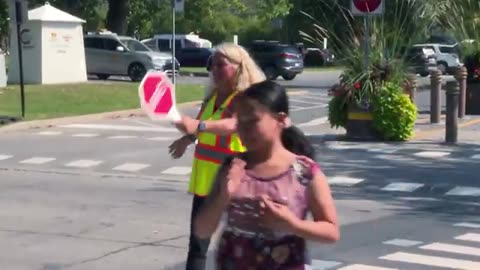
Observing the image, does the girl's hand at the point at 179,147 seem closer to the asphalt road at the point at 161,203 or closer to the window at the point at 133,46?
the asphalt road at the point at 161,203

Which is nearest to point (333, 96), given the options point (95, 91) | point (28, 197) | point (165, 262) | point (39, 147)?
point (39, 147)

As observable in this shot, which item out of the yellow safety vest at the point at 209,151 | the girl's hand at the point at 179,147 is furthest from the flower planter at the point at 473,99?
the girl's hand at the point at 179,147

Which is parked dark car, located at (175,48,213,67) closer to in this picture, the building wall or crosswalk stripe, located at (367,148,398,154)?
the building wall

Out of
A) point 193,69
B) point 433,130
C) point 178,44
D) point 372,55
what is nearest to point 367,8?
point 372,55

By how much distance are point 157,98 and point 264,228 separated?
1044 mm

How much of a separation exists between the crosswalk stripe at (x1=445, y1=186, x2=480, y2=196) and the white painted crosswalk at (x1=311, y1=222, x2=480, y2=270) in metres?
3.46

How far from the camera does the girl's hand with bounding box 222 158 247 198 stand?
14.3 ft

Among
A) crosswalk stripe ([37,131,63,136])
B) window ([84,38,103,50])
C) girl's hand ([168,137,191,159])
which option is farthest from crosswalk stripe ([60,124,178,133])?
window ([84,38,103,50])

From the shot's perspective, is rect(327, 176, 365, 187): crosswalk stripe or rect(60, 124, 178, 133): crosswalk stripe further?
rect(60, 124, 178, 133): crosswalk stripe

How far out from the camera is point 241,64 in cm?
670

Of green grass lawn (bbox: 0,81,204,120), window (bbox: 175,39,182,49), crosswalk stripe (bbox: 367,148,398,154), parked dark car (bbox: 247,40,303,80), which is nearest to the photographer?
crosswalk stripe (bbox: 367,148,398,154)

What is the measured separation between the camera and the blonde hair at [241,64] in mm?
6652

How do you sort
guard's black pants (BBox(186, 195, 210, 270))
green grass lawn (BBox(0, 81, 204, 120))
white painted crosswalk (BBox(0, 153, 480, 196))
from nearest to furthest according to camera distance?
guard's black pants (BBox(186, 195, 210, 270)), white painted crosswalk (BBox(0, 153, 480, 196)), green grass lawn (BBox(0, 81, 204, 120))

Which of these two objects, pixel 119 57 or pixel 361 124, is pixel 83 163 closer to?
pixel 361 124
